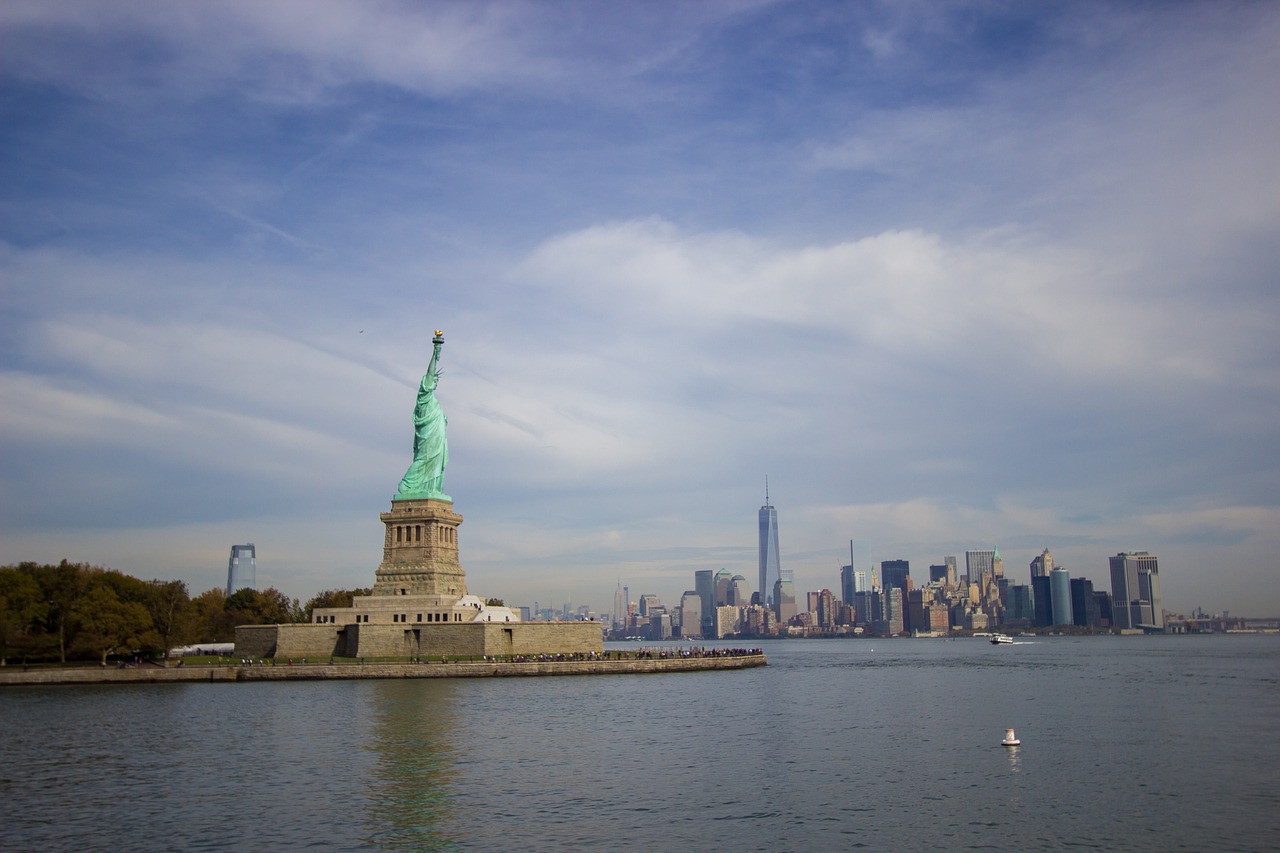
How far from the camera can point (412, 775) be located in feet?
130

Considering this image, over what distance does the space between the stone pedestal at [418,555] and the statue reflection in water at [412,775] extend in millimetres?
28127

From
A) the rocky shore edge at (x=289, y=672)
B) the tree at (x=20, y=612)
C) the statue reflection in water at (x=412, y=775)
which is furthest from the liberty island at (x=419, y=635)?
the statue reflection in water at (x=412, y=775)

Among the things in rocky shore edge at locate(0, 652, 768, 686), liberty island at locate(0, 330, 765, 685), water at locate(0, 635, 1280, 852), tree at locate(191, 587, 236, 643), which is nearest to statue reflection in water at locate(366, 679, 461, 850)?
water at locate(0, 635, 1280, 852)

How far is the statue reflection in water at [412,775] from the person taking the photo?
3064 centimetres

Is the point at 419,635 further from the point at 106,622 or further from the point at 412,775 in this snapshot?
the point at 412,775

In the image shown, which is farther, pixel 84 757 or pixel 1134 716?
pixel 1134 716

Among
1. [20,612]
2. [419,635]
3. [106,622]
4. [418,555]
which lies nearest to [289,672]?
[419,635]

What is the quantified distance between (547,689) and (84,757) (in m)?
34.7

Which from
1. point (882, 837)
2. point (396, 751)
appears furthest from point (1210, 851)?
point (396, 751)

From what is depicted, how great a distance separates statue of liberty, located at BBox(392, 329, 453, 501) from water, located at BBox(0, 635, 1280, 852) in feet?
103

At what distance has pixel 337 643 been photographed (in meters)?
92.9

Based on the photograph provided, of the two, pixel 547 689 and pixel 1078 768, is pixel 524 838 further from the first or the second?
pixel 547 689

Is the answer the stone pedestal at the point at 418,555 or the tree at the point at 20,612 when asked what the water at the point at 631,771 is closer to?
the tree at the point at 20,612

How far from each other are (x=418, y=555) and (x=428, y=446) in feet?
36.7
